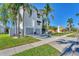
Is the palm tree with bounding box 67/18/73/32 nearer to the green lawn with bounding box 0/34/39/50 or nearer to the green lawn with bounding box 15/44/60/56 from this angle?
the green lawn with bounding box 15/44/60/56

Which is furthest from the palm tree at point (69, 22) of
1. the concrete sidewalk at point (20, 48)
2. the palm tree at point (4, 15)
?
the palm tree at point (4, 15)

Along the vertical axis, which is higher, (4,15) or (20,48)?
(4,15)

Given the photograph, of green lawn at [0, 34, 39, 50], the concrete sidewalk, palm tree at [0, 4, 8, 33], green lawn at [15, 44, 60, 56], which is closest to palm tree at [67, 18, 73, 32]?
the concrete sidewalk

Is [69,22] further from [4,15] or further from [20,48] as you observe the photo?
[4,15]

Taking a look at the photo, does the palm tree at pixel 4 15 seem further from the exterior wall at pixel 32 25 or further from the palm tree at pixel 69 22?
the palm tree at pixel 69 22

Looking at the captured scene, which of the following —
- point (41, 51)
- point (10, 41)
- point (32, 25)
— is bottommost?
point (41, 51)

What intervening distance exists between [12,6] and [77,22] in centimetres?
107

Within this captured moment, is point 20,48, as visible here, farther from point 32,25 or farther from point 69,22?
point 69,22

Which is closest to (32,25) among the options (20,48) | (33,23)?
(33,23)

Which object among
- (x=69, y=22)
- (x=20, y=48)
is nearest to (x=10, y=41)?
(x=20, y=48)

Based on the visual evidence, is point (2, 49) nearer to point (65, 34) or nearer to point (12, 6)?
point (12, 6)

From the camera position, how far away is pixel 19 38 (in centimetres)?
482

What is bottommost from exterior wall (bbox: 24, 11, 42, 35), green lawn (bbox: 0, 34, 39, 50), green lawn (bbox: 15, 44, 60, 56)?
green lawn (bbox: 15, 44, 60, 56)

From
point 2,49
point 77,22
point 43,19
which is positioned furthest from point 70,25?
point 2,49
